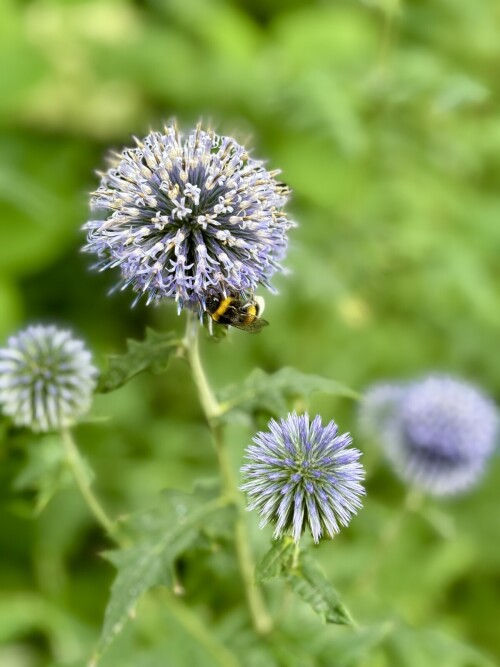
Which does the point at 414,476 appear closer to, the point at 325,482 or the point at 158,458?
the point at 325,482

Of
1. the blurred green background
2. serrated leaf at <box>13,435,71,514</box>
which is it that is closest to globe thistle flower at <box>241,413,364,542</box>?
serrated leaf at <box>13,435,71,514</box>

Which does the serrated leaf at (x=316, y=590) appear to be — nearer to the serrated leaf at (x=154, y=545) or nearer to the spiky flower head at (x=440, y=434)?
the serrated leaf at (x=154, y=545)

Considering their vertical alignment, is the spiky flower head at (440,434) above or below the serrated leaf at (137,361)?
above

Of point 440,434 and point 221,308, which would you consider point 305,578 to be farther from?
point 440,434

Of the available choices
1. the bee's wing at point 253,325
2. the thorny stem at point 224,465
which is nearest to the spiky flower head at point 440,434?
the thorny stem at point 224,465

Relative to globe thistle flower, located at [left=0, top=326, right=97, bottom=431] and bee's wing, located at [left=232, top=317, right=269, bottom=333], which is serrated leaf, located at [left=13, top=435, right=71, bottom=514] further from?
bee's wing, located at [left=232, top=317, right=269, bottom=333]

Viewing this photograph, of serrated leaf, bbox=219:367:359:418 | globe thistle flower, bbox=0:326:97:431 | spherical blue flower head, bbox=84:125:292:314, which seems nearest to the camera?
spherical blue flower head, bbox=84:125:292:314
